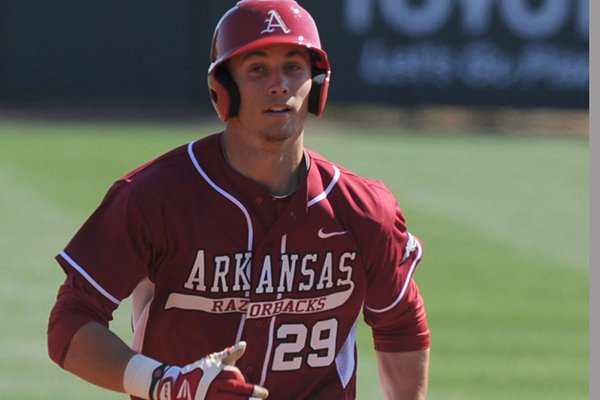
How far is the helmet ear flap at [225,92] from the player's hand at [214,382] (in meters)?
0.90

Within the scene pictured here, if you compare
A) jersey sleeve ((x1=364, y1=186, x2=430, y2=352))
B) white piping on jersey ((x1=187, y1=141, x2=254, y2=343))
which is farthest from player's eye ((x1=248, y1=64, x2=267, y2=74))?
jersey sleeve ((x1=364, y1=186, x2=430, y2=352))

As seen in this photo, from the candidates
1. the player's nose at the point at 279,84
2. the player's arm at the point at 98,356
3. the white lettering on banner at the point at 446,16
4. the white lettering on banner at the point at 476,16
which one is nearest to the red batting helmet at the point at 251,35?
the player's nose at the point at 279,84

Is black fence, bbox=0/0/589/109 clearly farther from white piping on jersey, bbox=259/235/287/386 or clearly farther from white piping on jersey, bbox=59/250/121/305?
white piping on jersey, bbox=59/250/121/305

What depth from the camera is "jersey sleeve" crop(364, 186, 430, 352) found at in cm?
488

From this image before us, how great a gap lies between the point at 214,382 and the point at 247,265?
76 cm

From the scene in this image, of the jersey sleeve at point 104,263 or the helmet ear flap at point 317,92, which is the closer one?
the jersey sleeve at point 104,263

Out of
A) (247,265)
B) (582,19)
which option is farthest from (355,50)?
(247,265)

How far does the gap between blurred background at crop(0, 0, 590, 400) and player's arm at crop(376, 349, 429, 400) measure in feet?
10.1

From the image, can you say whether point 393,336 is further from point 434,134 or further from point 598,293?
point 434,134

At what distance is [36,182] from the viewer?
14906mm

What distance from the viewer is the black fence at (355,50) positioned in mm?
21172

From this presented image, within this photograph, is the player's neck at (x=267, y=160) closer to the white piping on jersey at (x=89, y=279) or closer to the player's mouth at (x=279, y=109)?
the player's mouth at (x=279, y=109)

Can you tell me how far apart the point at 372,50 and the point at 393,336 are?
55.4 ft

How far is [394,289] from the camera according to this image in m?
4.95
